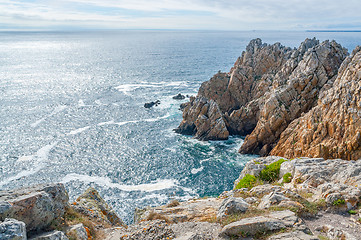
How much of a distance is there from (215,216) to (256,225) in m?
4.03

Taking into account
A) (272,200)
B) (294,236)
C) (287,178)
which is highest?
(294,236)

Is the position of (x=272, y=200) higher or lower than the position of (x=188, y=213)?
higher

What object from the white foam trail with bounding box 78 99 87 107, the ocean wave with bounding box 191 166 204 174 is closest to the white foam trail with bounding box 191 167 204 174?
the ocean wave with bounding box 191 166 204 174

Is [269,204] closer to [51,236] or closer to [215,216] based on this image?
[215,216]

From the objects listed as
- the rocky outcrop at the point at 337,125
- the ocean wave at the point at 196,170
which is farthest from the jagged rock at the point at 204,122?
the rocky outcrop at the point at 337,125

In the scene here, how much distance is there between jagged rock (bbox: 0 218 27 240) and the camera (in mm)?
10387

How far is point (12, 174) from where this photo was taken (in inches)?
2234

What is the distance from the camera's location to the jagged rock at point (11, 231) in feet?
34.1

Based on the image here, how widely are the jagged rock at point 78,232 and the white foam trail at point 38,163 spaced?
49.9 meters

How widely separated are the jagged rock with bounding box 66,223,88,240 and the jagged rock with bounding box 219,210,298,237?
26.7 ft

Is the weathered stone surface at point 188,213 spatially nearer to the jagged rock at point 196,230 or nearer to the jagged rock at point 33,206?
the jagged rock at point 196,230

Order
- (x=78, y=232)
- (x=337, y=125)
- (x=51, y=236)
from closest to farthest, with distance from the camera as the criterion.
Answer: (x=51, y=236) → (x=78, y=232) → (x=337, y=125)

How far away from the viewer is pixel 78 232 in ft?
47.7

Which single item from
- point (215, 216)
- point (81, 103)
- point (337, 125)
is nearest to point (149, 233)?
point (215, 216)
